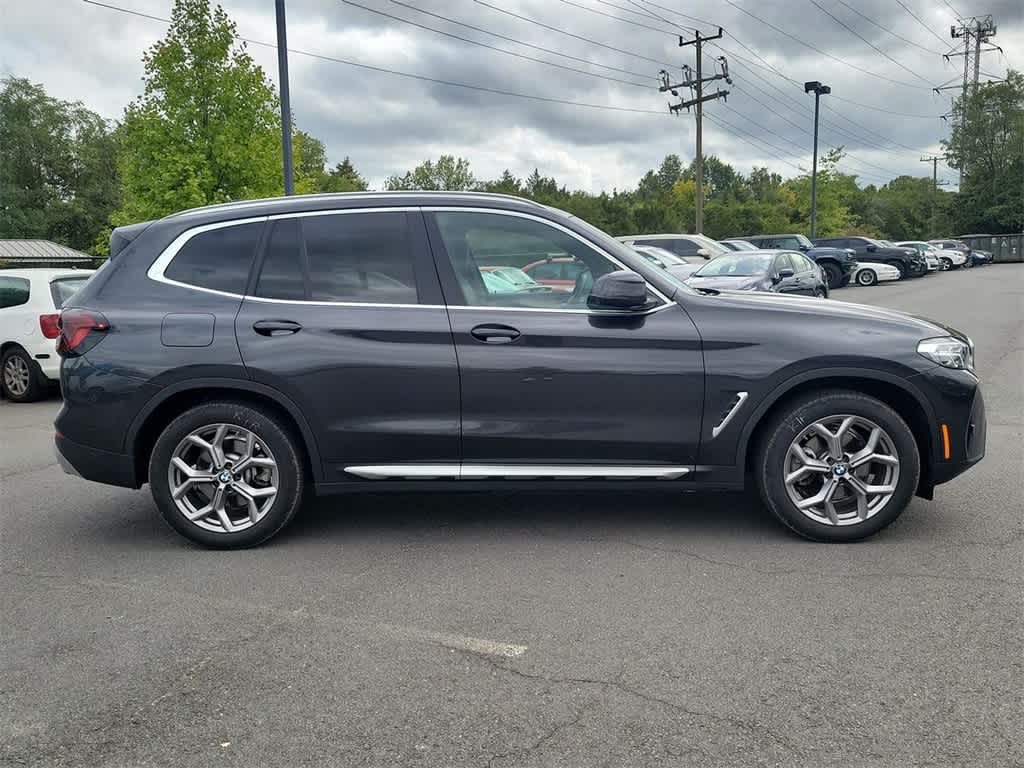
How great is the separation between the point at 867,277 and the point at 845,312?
31.4 metres

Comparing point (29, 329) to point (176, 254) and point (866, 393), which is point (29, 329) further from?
point (866, 393)

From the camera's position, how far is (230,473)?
4727 millimetres

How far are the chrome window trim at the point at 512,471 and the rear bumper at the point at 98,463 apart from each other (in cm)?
116

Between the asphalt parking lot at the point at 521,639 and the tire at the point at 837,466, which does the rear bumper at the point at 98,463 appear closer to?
the asphalt parking lot at the point at 521,639

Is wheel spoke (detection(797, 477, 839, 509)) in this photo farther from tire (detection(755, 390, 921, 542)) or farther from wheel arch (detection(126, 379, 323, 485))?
wheel arch (detection(126, 379, 323, 485))

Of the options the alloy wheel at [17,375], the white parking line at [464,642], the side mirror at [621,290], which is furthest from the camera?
the alloy wheel at [17,375]

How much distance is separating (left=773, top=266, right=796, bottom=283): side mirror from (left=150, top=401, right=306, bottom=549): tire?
40.8 ft

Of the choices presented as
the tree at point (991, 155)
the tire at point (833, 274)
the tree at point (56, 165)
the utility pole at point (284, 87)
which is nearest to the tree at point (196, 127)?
the utility pole at point (284, 87)

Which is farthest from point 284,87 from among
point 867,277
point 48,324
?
point 867,277

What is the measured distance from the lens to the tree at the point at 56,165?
62375mm

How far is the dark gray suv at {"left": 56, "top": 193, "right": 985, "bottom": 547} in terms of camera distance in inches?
181

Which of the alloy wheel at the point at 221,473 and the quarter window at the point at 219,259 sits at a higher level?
the quarter window at the point at 219,259

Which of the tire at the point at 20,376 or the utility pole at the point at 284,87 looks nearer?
the tire at the point at 20,376

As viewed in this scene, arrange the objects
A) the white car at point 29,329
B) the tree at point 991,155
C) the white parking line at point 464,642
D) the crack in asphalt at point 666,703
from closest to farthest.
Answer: the crack in asphalt at point 666,703, the white parking line at point 464,642, the white car at point 29,329, the tree at point 991,155
